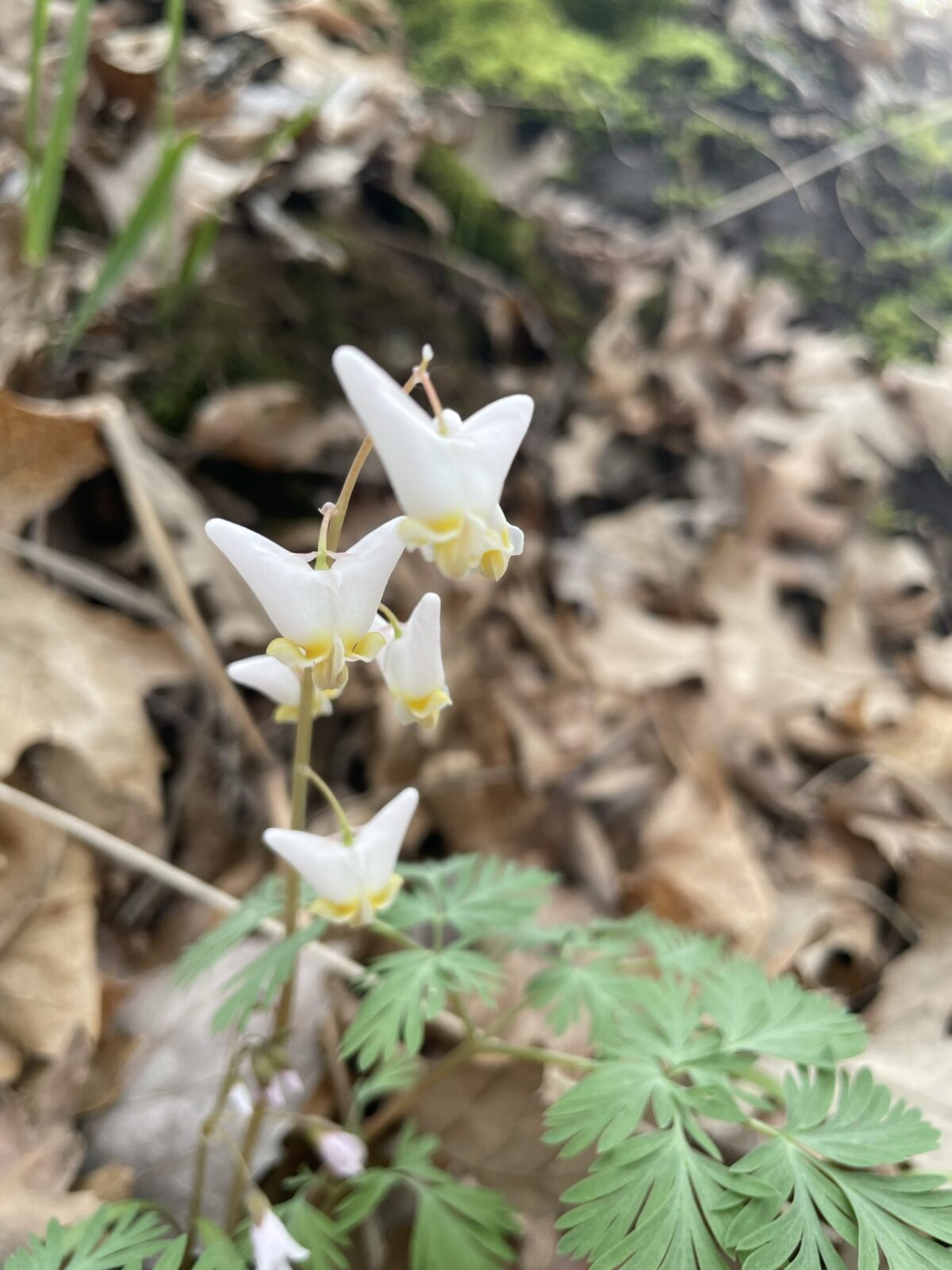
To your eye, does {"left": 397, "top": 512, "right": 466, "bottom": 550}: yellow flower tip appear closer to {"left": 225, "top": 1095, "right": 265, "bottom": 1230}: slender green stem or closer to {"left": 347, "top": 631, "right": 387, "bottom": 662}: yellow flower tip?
{"left": 347, "top": 631, "right": 387, "bottom": 662}: yellow flower tip

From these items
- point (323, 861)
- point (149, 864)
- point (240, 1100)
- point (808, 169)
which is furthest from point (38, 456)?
point (808, 169)

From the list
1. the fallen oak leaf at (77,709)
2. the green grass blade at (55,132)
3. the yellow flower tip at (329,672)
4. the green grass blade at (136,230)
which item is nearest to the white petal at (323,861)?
the yellow flower tip at (329,672)

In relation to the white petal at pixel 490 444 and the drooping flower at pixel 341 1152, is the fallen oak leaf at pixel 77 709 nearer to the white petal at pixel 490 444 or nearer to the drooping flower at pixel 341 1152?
the drooping flower at pixel 341 1152

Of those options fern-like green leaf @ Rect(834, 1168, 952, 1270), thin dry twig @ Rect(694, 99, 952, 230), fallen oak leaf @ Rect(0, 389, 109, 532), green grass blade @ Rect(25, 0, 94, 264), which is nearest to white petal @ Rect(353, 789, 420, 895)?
fern-like green leaf @ Rect(834, 1168, 952, 1270)

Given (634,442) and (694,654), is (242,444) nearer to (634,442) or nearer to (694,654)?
(694,654)

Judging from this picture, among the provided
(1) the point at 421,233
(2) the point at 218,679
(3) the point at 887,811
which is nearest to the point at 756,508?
(3) the point at 887,811
